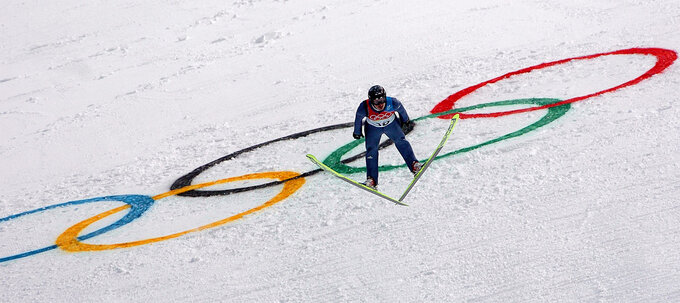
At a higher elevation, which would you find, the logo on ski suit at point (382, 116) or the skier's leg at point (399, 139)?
the logo on ski suit at point (382, 116)

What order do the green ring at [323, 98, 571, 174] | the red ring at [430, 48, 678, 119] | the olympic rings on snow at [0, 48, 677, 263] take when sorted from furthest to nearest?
the red ring at [430, 48, 678, 119], the green ring at [323, 98, 571, 174], the olympic rings on snow at [0, 48, 677, 263]

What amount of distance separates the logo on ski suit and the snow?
2.98ft

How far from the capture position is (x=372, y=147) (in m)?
6.64

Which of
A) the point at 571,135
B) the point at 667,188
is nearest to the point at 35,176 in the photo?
the point at 571,135

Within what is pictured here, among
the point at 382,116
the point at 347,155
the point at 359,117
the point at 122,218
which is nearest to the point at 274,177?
the point at 347,155

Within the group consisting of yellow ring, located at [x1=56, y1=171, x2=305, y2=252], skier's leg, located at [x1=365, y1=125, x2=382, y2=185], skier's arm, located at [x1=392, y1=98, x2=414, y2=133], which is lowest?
yellow ring, located at [x1=56, y1=171, x2=305, y2=252]

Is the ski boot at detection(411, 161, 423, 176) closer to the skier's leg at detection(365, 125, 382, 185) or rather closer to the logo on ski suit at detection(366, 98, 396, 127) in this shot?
the skier's leg at detection(365, 125, 382, 185)

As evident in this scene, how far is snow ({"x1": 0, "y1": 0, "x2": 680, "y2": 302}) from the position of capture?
546 centimetres

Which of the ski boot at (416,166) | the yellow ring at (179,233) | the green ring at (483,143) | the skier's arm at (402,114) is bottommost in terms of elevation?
the green ring at (483,143)

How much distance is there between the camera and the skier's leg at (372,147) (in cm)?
652

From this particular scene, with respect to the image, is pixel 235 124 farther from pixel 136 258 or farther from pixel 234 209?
pixel 136 258

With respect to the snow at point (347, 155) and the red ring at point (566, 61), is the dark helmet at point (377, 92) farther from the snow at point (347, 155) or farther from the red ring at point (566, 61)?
the red ring at point (566, 61)

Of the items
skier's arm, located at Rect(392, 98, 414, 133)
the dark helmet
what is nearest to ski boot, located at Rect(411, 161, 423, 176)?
skier's arm, located at Rect(392, 98, 414, 133)

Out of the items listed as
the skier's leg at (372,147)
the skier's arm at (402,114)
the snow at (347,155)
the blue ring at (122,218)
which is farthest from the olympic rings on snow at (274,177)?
the skier's arm at (402,114)
